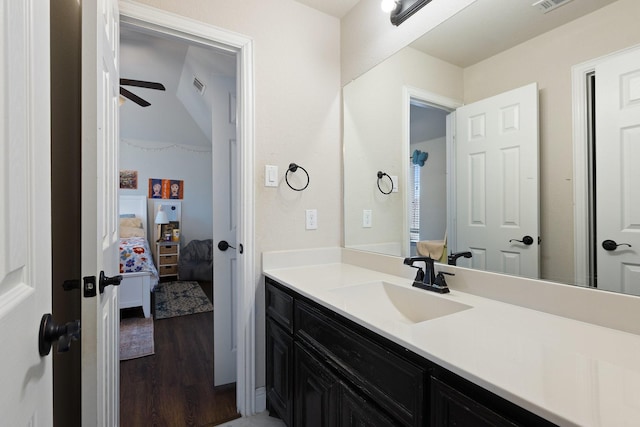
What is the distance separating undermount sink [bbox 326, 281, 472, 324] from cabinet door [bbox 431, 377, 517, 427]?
0.36 meters

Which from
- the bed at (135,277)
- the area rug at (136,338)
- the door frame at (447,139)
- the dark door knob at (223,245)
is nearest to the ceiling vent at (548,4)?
the door frame at (447,139)

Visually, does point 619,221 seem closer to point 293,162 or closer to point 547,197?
point 547,197

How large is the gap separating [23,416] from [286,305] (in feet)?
3.46

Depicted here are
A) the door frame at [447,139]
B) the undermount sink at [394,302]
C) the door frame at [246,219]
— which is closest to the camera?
the undermount sink at [394,302]

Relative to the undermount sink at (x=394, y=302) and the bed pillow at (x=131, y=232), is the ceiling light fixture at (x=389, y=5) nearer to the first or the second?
the undermount sink at (x=394, y=302)

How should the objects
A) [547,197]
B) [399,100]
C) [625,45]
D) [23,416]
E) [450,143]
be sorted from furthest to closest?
1. [399,100]
2. [450,143]
3. [547,197]
4. [625,45]
5. [23,416]

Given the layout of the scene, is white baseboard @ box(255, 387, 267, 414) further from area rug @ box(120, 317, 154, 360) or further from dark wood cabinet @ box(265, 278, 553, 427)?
area rug @ box(120, 317, 154, 360)

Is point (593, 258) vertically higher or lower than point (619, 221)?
lower

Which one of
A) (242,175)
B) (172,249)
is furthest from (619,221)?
(172,249)

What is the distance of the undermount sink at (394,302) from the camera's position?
3.84 feet

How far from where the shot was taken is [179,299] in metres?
4.01

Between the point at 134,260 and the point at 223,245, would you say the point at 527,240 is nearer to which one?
the point at 223,245

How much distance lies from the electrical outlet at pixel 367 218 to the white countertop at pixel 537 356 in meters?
0.85

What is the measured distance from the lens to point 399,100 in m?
1.75
